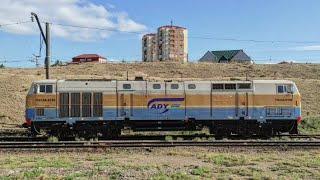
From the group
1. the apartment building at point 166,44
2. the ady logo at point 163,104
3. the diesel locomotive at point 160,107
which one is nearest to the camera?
the diesel locomotive at point 160,107

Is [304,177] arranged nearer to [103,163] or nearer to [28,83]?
[103,163]

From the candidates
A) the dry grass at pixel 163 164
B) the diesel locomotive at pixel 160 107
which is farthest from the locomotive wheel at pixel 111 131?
the dry grass at pixel 163 164

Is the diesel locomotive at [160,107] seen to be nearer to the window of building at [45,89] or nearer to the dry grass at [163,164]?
the window of building at [45,89]

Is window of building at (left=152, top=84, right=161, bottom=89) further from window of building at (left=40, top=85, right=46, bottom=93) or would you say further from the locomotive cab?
window of building at (left=40, top=85, right=46, bottom=93)

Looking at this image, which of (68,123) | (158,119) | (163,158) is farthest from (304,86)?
(163,158)

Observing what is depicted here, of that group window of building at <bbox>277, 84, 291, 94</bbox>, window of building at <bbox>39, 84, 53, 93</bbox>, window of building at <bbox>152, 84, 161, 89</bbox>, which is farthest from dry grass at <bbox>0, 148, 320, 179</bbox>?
window of building at <bbox>277, 84, 291, 94</bbox>

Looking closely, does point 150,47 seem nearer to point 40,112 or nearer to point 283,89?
point 283,89

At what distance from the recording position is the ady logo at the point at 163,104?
27.6 metres

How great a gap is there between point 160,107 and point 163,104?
0.24 metres

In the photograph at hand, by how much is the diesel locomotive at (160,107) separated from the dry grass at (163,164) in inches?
219

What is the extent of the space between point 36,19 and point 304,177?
22.5 m

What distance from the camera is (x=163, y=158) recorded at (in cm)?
1967

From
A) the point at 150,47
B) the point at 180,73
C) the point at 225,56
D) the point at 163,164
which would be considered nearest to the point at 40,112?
the point at 163,164

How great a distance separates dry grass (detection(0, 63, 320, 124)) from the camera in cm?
4775
